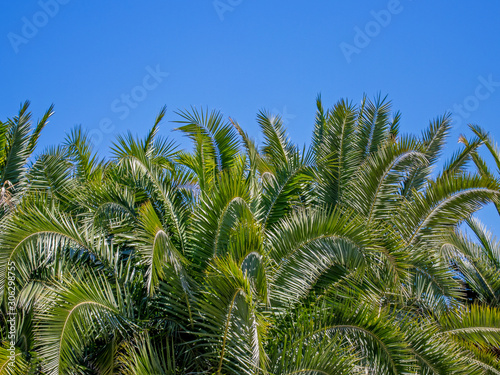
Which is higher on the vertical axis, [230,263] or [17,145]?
[17,145]

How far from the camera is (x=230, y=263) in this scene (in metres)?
5.77

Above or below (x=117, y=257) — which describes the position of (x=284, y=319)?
below

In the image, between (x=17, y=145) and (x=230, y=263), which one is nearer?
(x=230, y=263)

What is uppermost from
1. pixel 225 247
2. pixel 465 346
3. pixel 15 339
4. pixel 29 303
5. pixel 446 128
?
pixel 446 128

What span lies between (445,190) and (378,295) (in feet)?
7.67

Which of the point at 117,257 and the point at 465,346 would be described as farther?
the point at 465,346

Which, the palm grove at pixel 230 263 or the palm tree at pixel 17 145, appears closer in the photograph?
the palm grove at pixel 230 263

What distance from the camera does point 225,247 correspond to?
7.32m

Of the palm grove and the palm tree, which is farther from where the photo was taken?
the palm tree

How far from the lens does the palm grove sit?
20.9 ft

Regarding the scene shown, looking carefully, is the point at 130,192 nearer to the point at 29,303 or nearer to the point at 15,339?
the point at 29,303

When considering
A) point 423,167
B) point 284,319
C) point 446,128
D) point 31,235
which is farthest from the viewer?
point 446,128

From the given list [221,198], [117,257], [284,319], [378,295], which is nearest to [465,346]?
[378,295]

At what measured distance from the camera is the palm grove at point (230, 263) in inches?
→ 250
